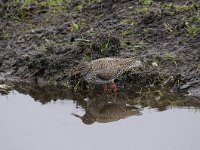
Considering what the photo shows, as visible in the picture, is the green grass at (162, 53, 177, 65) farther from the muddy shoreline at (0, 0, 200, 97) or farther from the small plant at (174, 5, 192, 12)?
the small plant at (174, 5, 192, 12)

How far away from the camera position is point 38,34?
12.8 metres

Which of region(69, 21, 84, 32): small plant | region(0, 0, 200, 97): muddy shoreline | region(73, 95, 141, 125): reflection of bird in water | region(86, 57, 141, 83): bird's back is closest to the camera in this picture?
region(73, 95, 141, 125): reflection of bird in water

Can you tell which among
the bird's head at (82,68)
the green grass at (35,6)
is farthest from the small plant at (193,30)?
the green grass at (35,6)

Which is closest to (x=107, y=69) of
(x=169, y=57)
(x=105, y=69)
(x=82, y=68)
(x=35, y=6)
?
(x=105, y=69)

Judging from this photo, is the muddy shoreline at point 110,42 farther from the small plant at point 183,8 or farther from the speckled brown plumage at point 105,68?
the speckled brown plumage at point 105,68

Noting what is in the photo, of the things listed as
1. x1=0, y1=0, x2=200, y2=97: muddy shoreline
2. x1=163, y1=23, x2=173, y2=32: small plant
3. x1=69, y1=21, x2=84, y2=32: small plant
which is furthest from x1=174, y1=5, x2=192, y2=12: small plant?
x1=69, y1=21, x2=84, y2=32: small plant

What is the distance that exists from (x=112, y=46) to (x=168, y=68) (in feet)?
3.64

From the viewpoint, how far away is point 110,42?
11.4m

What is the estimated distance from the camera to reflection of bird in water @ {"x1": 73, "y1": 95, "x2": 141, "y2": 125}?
9.61 meters

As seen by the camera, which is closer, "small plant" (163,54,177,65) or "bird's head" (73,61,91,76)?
"bird's head" (73,61,91,76)

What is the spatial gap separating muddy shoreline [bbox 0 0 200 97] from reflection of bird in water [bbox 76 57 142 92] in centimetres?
25

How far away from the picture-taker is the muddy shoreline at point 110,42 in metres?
10.9

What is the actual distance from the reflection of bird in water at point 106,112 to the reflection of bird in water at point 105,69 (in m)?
0.50

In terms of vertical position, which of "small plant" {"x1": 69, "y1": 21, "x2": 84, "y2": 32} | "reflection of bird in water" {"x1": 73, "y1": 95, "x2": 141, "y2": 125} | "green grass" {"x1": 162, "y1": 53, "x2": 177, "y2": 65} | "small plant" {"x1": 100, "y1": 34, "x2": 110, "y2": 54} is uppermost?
"small plant" {"x1": 69, "y1": 21, "x2": 84, "y2": 32}
